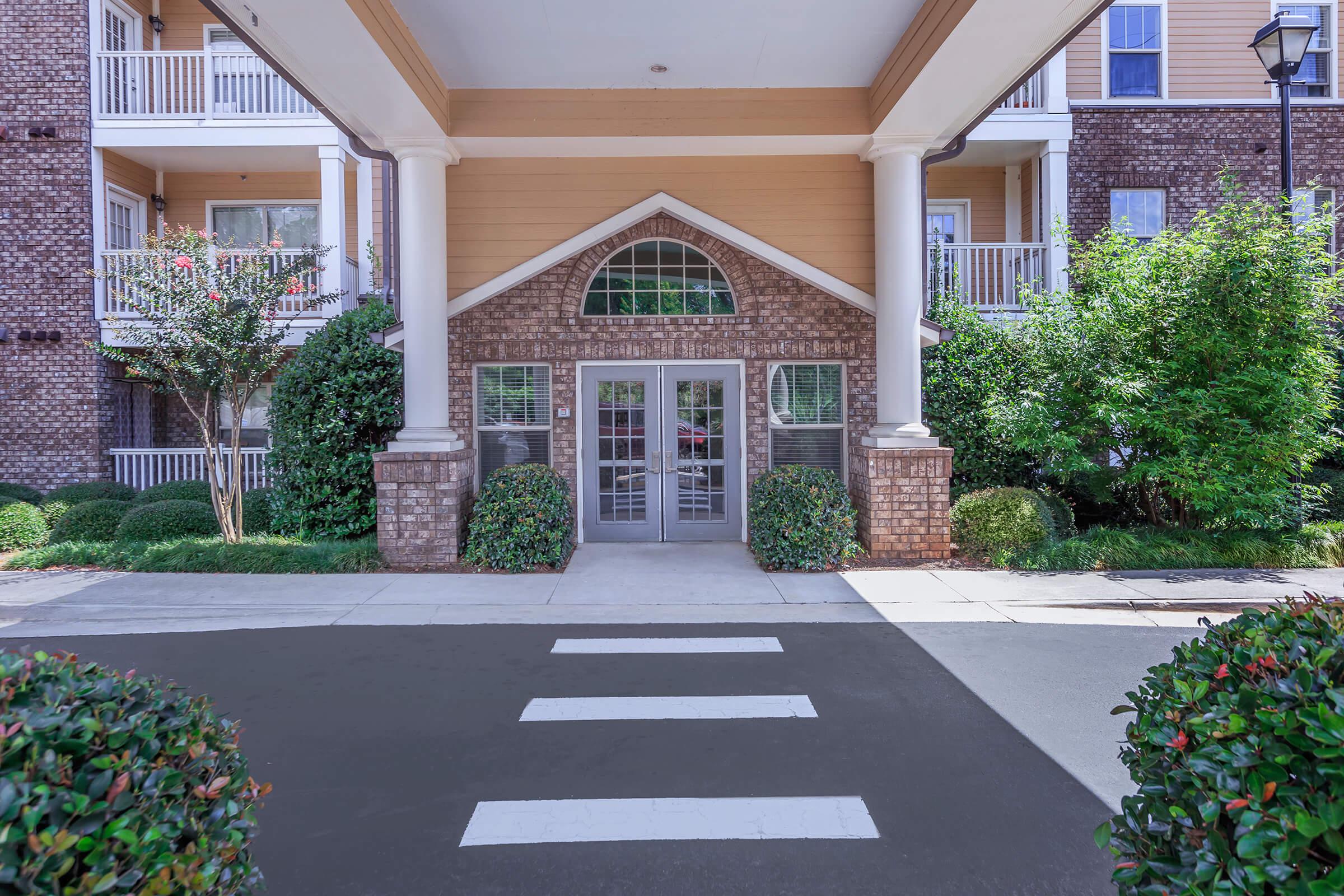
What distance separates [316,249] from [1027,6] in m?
8.34

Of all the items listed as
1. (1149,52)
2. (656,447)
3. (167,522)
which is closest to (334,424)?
(167,522)

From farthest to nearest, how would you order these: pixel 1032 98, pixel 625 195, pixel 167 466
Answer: pixel 1032 98
pixel 167 466
pixel 625 195

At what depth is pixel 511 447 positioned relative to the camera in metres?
10.9

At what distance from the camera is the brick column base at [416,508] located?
9.33m

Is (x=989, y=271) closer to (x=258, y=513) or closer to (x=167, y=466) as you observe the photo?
(x=258, y=513)

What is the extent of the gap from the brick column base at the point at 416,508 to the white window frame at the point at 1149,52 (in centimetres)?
1239

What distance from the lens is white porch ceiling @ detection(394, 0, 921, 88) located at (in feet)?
25.3

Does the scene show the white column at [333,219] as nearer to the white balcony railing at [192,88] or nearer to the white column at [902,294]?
the white balcony railing at [192,88]

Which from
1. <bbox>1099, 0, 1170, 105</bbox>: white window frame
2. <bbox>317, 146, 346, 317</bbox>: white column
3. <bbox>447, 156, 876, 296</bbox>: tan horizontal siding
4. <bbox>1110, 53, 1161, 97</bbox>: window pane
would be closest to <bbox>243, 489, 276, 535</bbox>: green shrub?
<bbox>317, 146, 346, 317</bbox>: white column

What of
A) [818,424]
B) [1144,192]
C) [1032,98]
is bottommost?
[818,424]

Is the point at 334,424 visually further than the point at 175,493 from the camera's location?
No

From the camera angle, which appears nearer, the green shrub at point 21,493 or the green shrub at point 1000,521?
the green shrub at point 1000,521

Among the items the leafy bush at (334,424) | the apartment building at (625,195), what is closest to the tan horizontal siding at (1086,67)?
the apartment building at (625,195)

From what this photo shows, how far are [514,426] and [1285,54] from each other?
32.1ft
